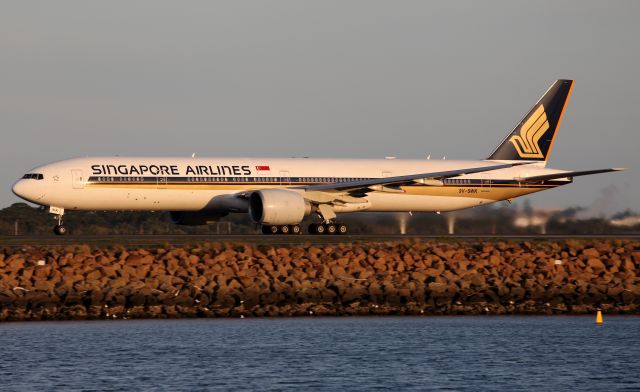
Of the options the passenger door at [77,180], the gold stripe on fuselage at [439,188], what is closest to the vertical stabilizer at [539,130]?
the gold stripe on fuselage at [439,188]

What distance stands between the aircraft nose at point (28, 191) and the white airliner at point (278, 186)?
0.14 feet

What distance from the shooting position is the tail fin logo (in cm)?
6525

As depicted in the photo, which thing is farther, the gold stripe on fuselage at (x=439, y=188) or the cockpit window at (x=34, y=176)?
the gold stripe on fuselage at (x=439, y=188)

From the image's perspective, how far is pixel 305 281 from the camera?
1517 inches

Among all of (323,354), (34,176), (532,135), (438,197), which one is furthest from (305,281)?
(532,135)

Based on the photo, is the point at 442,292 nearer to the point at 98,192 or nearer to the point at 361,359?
the point at 361,359

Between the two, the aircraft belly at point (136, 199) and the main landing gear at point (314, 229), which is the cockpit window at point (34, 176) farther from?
the main landing gear at point (314, 229)

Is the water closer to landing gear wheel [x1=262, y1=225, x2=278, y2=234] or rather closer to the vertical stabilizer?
landing gear wheel [x1=262, y1=225, x2=278, y2=234]

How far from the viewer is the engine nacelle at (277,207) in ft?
173

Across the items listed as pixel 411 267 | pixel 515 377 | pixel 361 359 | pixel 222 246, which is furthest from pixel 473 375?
pixel 222 246

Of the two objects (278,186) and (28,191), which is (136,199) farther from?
(278,186)

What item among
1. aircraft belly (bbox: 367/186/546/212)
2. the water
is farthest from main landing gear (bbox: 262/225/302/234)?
the water

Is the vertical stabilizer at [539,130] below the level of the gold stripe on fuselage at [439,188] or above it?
above

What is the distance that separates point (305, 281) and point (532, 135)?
30.2 metres
